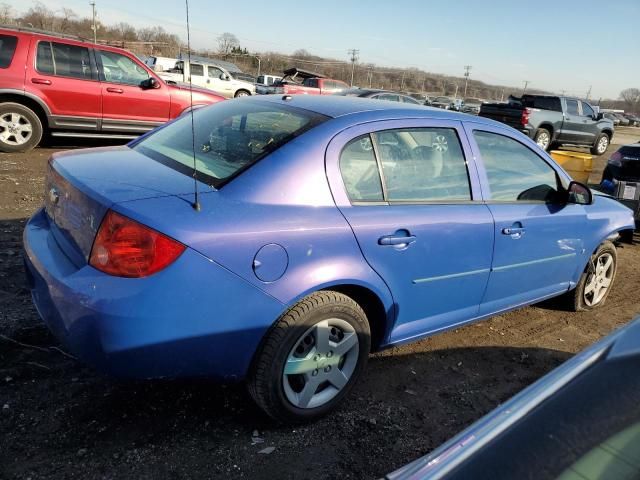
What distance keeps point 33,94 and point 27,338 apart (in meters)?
6.14

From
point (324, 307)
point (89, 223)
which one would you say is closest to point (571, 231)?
point (324, 307)

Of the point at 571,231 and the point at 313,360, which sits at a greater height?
the point at 571,231

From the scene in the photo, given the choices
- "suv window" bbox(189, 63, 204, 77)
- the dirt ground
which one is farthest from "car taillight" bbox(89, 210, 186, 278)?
"suv window" bbox(189, 63, 204, 77)

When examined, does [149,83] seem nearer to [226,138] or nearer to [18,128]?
[18,128]

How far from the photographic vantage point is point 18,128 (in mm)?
8023

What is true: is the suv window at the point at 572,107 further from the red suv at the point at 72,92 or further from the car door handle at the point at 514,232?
the car door handle at the point at 514,232

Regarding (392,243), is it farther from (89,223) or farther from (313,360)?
(89,223)

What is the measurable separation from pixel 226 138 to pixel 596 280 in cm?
339

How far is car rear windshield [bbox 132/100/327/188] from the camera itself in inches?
102

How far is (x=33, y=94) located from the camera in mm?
7930

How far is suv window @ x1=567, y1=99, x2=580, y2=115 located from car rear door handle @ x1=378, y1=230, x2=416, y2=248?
16181 millimetres

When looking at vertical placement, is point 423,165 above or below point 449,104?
above

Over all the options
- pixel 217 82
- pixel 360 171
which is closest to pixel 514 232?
pixel 360 171

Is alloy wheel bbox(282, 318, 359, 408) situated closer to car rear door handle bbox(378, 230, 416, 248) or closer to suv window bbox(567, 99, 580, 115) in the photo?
car rear door handle bbox(378, 230, 416, 248)
